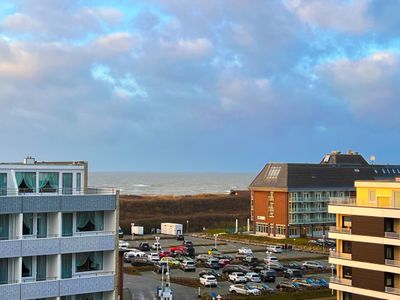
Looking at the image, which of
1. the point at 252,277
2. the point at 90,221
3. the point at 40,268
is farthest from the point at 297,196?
the point at 40,268

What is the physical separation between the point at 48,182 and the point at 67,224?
3.17m

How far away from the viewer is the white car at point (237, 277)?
70.1 m

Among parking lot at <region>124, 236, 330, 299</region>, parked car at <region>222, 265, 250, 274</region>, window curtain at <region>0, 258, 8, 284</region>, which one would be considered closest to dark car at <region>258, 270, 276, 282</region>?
parking lot at <region>124, 236, 330, 299</region>

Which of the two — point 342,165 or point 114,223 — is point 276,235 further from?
point 114,223

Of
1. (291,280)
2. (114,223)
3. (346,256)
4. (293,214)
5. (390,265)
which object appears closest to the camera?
(114,223)

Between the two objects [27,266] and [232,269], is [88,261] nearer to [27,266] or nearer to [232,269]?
[27,266]

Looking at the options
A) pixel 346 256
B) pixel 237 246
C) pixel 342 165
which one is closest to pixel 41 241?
pixel 346 256

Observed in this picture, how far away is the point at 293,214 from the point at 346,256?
212ft

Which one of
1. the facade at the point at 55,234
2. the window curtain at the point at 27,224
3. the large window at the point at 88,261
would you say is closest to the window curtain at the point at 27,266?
the facade at the point at 55,234

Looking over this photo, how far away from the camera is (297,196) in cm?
11569

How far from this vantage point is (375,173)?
432ft

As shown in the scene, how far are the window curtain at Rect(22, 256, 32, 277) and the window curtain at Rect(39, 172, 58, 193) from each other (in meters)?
4.64

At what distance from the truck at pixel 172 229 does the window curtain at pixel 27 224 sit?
280 ft

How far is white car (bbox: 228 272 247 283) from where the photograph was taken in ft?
230
